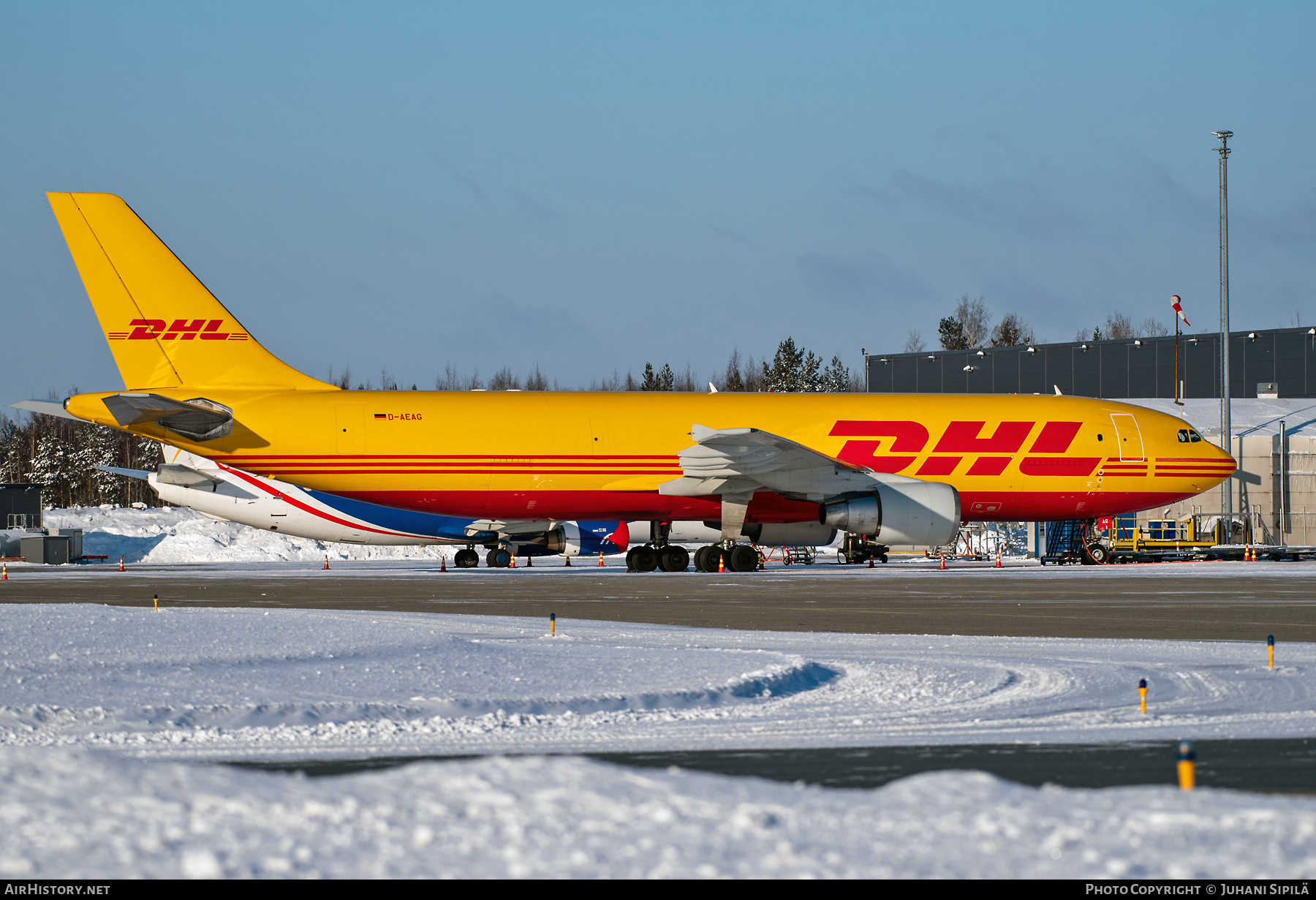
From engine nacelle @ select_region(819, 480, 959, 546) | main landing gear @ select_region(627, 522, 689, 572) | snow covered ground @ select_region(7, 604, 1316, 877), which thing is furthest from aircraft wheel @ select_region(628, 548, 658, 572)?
snow covered ground @ select_region(7, 604, 1316, 877)

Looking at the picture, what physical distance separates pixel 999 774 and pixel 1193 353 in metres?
63.5

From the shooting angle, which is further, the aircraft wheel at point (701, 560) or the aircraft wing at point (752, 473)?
the aircraft wheel at point (701, 560)

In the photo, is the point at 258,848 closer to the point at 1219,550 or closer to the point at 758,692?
the point at 758,692

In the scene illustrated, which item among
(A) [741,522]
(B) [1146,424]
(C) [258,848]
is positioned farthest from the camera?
(B) [1146,424]

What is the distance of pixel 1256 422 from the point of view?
51.2m

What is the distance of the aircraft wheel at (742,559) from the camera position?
1275 inches

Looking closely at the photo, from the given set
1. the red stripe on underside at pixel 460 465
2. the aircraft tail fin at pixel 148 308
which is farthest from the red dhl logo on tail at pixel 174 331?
the red stripe on underside at pixel 460 465

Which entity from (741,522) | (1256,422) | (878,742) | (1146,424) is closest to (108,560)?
(741,522)

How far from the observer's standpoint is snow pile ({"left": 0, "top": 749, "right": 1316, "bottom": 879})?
5012 mm

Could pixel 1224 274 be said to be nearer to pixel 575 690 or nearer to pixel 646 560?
pixel 646 560

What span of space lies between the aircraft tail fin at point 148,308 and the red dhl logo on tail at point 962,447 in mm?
14464

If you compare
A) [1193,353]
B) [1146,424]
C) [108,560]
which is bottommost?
[108,560]

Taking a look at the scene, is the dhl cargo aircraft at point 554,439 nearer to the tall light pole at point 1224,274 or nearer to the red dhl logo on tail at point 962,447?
the red dhl logo on tail at point 962,447

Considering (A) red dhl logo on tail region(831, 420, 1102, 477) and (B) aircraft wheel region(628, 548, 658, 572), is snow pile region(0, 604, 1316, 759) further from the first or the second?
(B) aircraft wheel region(628, 548, 658, 572)
